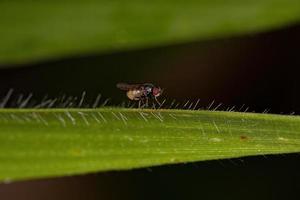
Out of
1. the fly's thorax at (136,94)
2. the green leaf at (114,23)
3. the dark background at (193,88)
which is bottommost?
the dark background at (193,88)

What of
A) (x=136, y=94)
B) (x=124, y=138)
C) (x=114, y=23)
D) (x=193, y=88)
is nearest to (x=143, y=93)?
(x=136, y=94)

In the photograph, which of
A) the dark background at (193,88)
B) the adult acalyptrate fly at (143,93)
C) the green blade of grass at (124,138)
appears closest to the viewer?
the green blade of grass at (124,138)

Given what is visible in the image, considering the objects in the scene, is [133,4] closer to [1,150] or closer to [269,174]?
[269,174]

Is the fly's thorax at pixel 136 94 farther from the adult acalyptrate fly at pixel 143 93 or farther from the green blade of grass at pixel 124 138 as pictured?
the green blade of grass at pixel 124 138

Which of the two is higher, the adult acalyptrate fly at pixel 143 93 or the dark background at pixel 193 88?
the adult acalyptrate fly at pixel 143 93

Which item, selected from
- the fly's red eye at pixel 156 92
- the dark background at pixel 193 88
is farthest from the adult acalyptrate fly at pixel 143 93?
the dark background at pixel 193 88

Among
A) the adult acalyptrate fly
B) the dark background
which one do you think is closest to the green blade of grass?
the adult acalyptrate fly
